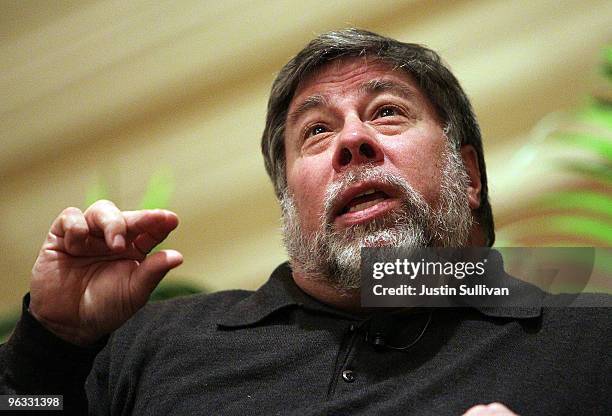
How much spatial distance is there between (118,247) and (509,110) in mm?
730

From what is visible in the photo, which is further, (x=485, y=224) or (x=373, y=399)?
(x=485, y=224)

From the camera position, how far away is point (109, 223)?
98cm

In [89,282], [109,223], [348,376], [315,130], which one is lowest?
[348,376]

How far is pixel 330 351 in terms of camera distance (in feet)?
3.53

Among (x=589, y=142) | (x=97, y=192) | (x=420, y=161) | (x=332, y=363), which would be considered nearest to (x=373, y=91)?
(x=420, y=161)

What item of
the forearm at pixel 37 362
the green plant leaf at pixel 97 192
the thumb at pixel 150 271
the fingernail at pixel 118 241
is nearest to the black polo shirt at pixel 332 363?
the forearm at pixel 37 362

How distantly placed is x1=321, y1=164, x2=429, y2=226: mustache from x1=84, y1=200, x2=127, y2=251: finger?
13.3 inches

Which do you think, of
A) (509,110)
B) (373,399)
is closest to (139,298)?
(373,399)

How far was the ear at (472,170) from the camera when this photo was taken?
4.24 feet

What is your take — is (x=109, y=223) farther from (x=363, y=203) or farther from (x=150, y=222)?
(x=363, y=203)

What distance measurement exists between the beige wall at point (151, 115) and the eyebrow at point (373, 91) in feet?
0.55

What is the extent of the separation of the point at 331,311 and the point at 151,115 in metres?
0.58

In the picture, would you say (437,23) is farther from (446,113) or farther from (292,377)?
(292,377)

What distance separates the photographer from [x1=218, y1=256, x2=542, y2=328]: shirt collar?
115cm
